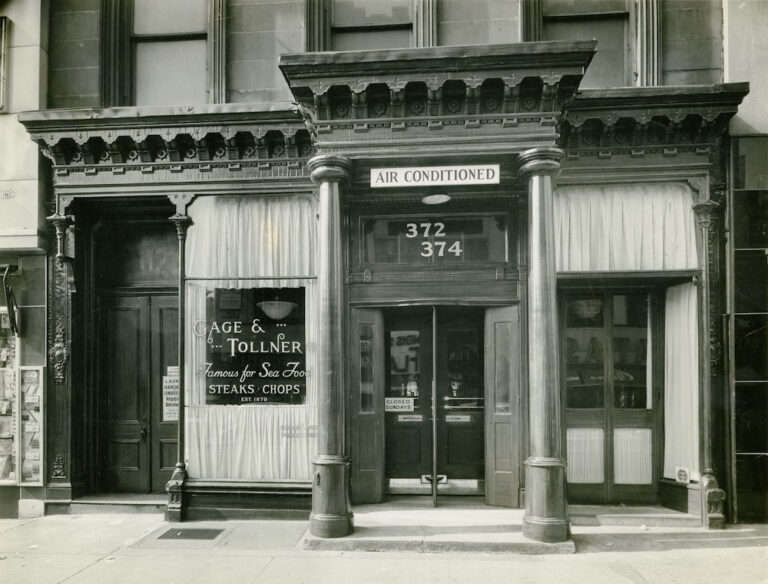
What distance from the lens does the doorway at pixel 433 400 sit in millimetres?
8031

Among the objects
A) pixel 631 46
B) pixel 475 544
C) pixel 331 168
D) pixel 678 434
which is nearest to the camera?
pixel 475 544

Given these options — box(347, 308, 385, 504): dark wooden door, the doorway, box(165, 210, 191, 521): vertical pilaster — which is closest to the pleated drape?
the doorway

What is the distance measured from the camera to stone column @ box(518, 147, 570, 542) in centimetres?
681

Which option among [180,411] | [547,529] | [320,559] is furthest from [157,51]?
[547,529]

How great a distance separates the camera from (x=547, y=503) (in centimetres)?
679

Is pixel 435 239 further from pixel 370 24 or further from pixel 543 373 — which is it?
pixel 370 24

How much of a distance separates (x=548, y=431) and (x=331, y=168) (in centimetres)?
415

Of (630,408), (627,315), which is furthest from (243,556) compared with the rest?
(627,315)

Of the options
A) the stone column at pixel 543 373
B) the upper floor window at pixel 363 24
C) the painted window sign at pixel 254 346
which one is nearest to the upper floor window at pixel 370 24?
the upper floor window at pixel 363 24

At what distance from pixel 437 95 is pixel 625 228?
3190 millimetres

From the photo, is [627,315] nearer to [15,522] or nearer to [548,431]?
[548,431]

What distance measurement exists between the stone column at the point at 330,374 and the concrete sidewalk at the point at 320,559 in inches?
18.3

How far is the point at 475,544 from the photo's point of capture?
675cm

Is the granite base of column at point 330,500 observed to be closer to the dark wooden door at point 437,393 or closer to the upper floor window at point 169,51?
the dark wooden door at point 437,393
